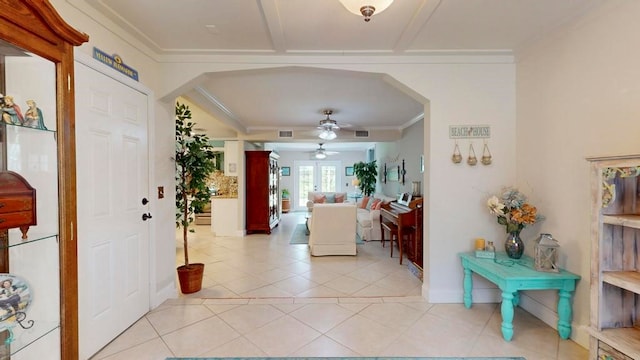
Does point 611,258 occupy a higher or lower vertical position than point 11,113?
lower

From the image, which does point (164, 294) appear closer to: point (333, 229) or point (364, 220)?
point (333, 229)

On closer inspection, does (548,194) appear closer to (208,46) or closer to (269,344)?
(269,344)

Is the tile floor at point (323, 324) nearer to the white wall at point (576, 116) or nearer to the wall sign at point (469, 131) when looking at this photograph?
the white wall at point (576, 116)

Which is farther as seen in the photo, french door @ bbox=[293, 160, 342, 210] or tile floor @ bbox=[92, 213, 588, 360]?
french door @ bbox=[293, 160, 342, 210]

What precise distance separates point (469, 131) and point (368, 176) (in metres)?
5.89

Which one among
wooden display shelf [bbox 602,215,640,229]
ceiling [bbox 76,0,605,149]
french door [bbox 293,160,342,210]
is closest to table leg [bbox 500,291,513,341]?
wooden display shelf [bbox 602,215,640,229]

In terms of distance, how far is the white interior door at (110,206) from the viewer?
6.24 ft

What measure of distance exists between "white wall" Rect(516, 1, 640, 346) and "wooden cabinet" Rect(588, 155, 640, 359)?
0.35 meters

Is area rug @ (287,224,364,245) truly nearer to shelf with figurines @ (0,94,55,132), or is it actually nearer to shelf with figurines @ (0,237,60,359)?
shelf with figurines @ (0,237,60,359)

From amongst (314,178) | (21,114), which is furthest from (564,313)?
(314,178)

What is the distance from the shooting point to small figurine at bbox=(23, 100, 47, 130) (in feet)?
4.26

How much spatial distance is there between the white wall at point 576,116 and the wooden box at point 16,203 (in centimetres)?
330

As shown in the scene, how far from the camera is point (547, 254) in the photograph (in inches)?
85.4

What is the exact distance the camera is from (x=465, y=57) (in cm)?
273
